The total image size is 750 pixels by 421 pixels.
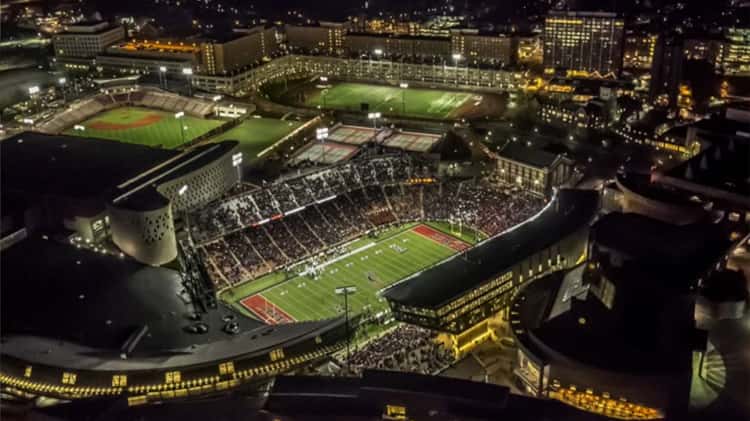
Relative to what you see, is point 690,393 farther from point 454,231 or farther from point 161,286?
point 161,286

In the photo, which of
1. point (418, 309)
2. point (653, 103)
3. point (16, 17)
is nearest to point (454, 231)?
point (418, 309)

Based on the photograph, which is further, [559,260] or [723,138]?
[723,138]

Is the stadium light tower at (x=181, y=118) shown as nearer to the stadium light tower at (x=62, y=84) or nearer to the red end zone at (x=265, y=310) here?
the stadium light tower at (x=62, y=84)

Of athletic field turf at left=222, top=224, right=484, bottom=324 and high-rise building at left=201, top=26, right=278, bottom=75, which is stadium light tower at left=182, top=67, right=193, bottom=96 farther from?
athletic field turf at left=222, top=224, right=484, bottom=324

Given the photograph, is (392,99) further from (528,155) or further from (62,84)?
(62,84)

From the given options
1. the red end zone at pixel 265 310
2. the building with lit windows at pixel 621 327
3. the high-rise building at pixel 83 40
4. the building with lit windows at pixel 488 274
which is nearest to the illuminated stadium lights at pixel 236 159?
the red end zone at pixel 265 310
